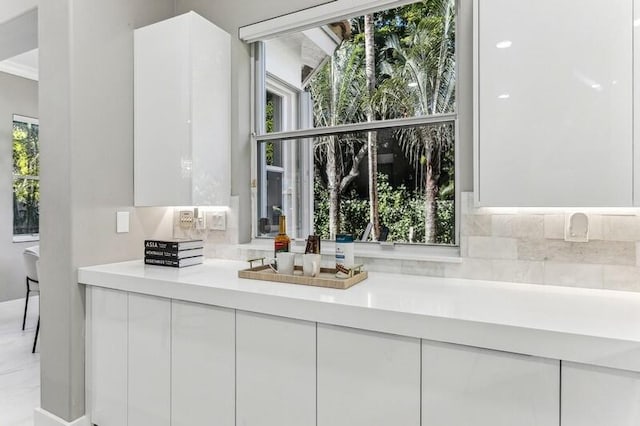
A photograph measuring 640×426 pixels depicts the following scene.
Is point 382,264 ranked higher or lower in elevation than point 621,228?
lower

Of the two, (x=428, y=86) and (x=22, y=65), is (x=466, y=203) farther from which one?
(x=22, y=65)

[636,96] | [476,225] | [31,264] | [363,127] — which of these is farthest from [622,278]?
[31,264]

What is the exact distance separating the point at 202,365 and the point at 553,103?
1783 mm

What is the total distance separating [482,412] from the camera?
1143 millimetres

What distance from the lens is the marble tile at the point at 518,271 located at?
166 cm

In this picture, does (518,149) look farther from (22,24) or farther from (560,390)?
(22,24)

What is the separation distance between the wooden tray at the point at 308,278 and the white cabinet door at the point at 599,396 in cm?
82

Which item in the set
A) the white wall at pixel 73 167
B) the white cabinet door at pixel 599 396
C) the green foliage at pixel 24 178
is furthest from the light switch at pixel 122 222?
the green foliage at pixel 24 178

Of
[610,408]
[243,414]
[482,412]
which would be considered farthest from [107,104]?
[610,408]

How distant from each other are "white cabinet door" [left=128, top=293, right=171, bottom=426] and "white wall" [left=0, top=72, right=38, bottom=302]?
3.94 metres

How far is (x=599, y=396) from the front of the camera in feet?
3.34

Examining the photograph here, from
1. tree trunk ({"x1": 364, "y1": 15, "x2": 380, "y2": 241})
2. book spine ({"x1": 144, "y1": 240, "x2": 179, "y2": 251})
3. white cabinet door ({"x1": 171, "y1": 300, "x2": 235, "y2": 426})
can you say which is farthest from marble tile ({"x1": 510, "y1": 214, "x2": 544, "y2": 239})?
book spine ({"x1": 144, "y1": 240, "x2": 179, "y2": 251})

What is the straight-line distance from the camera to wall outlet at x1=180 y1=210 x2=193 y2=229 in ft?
8.41

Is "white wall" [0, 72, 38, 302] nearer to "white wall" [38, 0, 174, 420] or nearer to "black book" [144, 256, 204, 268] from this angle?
"white wall" [38, 0, 174, 420]
